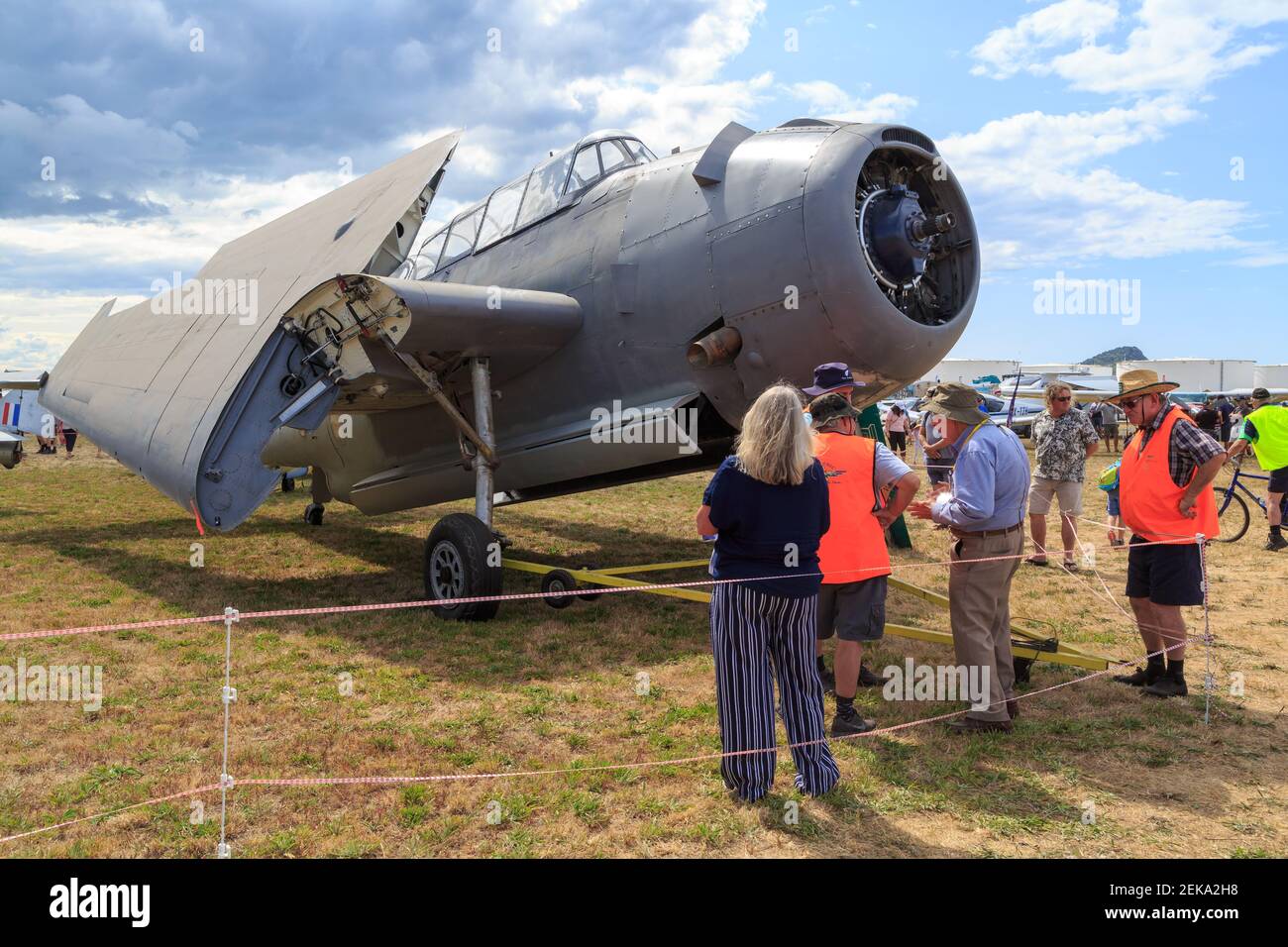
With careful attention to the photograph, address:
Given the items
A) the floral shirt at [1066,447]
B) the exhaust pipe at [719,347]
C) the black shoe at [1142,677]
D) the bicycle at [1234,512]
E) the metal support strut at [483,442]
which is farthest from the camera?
the bicycle at [1234,512]

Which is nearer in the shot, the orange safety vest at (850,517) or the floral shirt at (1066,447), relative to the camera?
the orange safety vest at (850,517)

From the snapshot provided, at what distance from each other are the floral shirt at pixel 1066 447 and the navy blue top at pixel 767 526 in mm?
7269

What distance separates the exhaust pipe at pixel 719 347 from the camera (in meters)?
6.54

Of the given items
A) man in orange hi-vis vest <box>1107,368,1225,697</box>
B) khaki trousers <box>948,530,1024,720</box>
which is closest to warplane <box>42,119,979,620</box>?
man in orange hi-vis vest <box>1107,368,1225,697</box>

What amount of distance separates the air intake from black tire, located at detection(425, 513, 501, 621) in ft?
14.6

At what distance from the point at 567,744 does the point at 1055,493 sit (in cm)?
807

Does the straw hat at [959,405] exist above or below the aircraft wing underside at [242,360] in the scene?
below

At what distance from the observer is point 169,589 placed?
9.09 metres

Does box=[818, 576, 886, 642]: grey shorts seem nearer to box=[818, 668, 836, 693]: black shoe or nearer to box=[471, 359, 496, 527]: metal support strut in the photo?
box=[818, 668, 836, 693]: black shoe

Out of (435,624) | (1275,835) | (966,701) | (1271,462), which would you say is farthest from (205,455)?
(1271,462)

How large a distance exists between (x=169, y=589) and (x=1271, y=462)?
13.7 meters

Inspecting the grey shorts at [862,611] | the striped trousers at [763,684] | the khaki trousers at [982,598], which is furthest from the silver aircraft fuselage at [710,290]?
the striped trousers at [763,684]

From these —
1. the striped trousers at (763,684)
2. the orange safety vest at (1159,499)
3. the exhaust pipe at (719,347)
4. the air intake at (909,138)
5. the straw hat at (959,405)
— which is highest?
the air intake at (909,138)

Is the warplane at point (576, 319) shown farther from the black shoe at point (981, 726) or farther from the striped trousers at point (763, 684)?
the striped trousers at point (763, 684)
